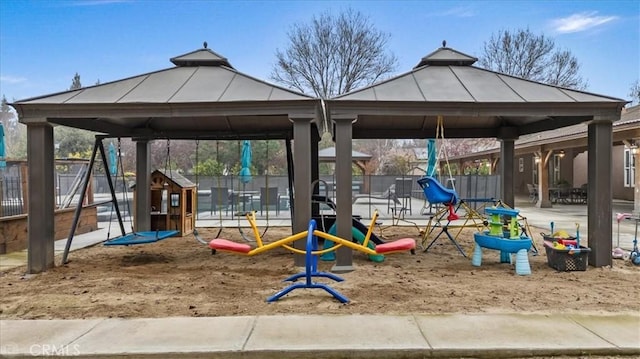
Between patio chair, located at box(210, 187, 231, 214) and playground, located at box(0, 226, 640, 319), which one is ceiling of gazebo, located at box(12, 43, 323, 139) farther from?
patio chair, located at box(210, 187, 231, 214)

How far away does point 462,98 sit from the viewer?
19.2 ft

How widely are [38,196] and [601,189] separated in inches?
310

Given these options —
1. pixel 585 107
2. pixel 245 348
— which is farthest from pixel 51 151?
pixel 585 107

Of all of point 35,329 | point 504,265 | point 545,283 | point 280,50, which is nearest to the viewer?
point 35,329

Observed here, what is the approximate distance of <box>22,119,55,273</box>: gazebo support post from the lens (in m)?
5.77

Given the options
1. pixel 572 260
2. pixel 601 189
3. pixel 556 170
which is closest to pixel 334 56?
pixel 556 170

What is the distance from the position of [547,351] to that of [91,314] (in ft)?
13.3

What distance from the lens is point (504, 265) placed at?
6.15 meters

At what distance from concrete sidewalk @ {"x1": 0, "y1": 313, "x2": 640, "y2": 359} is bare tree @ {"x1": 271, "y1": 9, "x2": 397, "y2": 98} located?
21328mm

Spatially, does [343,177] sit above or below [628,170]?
below

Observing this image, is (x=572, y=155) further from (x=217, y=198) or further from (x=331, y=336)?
(x=331, y=336)

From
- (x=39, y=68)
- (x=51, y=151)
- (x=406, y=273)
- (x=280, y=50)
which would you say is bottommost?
(x=406, y=273)

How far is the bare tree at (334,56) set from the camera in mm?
24156

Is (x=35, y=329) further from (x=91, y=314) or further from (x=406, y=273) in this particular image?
(x=406, y=273)
